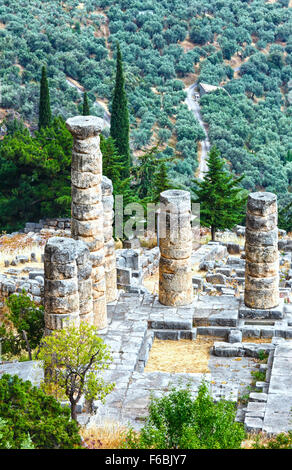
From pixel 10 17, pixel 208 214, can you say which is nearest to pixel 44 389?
pixel 208 214

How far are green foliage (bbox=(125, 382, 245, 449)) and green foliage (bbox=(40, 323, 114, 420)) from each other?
174 centimetres

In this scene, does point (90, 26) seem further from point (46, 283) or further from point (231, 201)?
point (46, 283)

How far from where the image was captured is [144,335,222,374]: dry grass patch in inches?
900

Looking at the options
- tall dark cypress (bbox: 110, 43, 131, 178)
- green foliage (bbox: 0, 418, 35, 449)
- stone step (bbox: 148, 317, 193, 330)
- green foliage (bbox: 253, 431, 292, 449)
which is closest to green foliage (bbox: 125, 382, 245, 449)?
green foliage (bbox: 253, 431, 292, 449)

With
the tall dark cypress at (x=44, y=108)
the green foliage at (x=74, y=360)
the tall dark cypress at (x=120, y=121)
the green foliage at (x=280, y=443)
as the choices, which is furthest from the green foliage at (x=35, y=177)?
the green foliage at (x=280, y=443)

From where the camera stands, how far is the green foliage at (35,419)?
660 inches

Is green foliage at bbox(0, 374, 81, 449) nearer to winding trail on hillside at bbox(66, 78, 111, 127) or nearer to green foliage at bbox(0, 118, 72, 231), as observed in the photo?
green foliage at bbox(0, 118, 72, 231)

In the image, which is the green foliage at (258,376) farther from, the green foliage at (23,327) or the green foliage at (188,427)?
the green foliage at (23,327)

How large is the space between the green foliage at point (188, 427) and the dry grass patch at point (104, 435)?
47cm

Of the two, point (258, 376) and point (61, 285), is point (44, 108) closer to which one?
point (258, 376)

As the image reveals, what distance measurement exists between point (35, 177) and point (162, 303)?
47.9ft

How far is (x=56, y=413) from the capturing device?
57.4ft

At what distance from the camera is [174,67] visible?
70750 mm

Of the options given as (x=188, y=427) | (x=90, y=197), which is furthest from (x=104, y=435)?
(x=90, y=197)
